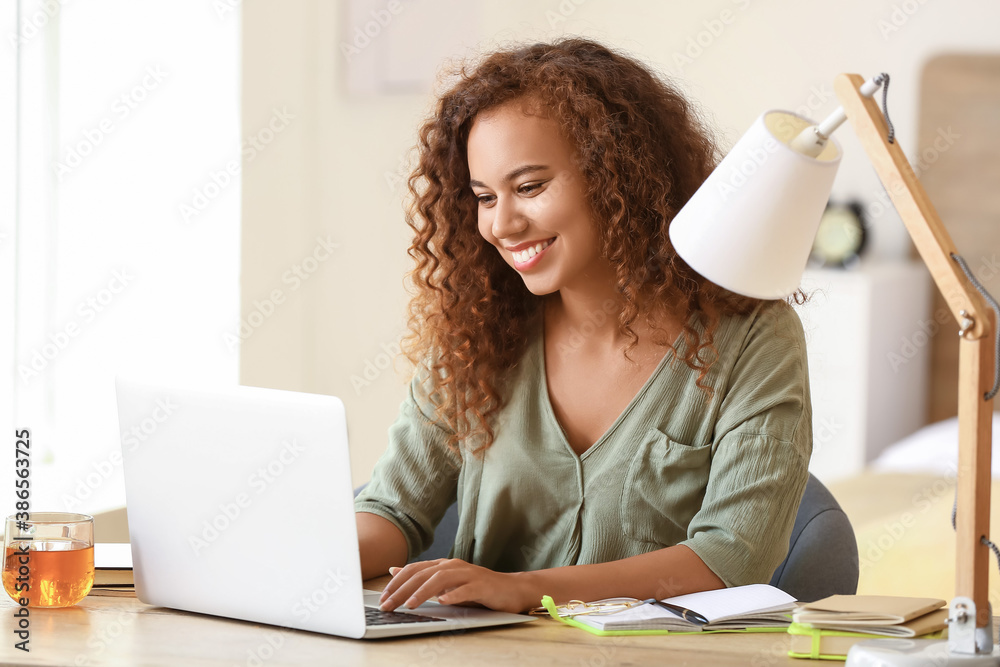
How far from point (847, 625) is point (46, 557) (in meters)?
0.84

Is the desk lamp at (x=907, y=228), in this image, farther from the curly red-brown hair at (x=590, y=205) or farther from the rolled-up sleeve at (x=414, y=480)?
the rolled-up sleeve at (x=414, y=480)

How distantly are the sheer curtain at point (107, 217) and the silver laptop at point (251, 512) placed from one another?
1.37 m

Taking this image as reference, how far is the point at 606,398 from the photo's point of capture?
1.52m

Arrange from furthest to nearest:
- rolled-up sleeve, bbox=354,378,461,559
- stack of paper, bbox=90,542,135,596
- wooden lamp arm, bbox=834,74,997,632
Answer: rolled-up sleeve, bbox=354,378,461,559 → stack of paper, bbox=90,542,135,596 → wooden lamp arm, bbox=834,74,997,632

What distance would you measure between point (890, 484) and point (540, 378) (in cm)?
224

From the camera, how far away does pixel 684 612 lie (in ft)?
3.83

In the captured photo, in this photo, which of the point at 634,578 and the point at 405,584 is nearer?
the point at 405,584

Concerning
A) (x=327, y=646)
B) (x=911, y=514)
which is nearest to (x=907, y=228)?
(x=327, y=646)

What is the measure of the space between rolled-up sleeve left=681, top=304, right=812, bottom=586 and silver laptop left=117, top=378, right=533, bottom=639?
12.4 inches

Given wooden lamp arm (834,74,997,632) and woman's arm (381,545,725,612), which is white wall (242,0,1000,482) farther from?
wooden lamp arm (834,74,997,632)

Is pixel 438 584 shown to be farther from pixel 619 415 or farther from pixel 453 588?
pixel 619 415

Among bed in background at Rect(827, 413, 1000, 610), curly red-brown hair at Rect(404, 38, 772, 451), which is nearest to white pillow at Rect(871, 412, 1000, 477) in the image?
bed in background at Rect(827, 413, 1000, 610)

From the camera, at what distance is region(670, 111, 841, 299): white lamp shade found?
0.97m

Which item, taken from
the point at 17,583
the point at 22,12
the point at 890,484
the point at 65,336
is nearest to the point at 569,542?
the point at 17,583
